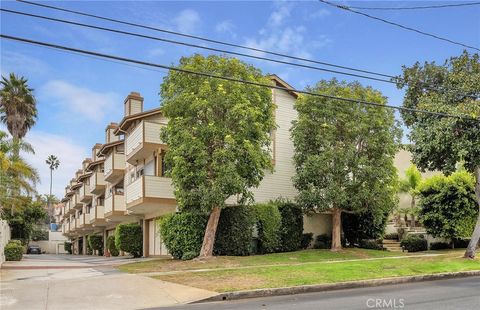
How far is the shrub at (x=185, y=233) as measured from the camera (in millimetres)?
23000

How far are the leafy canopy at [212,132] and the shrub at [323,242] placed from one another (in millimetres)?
7707

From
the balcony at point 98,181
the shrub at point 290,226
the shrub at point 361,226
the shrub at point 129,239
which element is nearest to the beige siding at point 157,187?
the shrub at point 290,226

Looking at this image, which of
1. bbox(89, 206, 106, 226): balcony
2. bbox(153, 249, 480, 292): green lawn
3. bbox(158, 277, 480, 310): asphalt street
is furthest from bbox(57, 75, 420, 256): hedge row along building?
bbox(158, 277, 480, 310): asphalt street

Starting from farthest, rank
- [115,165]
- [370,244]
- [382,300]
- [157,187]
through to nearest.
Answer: [115,165]
[370,244]
[157,187]
[382,300]

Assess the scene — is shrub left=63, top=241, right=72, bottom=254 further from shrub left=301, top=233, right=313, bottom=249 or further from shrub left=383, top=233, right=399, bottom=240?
shrub left=301, top=233, right=313, bottom=249

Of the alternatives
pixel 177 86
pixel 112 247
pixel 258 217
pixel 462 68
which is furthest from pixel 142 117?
pixel 462 68

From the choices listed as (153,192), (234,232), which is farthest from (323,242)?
(153,192)

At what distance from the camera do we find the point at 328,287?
47.0ft

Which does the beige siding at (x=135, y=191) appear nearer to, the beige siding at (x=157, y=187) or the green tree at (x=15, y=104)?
the beige siding at (x=157, y=187)

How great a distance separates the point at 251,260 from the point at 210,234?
2.22 m

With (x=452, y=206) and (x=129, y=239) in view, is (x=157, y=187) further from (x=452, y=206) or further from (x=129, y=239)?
(x=452, y=206)

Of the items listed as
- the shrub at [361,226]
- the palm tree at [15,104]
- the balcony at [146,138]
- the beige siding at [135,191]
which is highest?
the palm tree at [15,104]

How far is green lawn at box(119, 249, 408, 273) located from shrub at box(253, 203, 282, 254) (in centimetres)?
103

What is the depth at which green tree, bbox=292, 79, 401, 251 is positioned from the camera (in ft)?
81.2
